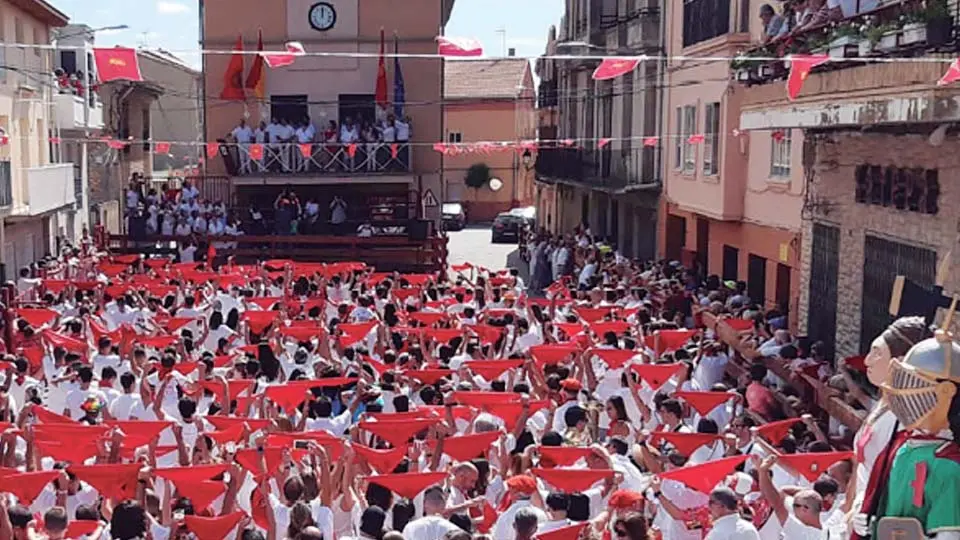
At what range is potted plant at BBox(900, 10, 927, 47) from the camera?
11672 millimetres

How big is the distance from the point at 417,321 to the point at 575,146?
2276 cm

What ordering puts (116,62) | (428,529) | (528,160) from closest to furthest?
(428,529), (116,62), (528,160)

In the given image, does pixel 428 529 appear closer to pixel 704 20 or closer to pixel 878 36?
pixel 878 36

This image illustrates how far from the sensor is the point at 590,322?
52.6ft

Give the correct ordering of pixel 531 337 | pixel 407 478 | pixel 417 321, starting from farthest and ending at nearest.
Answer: pixel 417 321 → pixel 531 337 → pixel 407 478

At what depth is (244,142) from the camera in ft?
105

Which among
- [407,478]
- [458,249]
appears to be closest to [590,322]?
[407,478]

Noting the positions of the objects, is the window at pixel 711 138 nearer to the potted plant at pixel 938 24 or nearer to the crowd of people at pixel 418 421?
the crowd of people at pixel 418 421

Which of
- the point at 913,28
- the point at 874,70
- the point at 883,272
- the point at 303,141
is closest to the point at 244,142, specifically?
the point at 303,141

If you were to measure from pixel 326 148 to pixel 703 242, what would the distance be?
35.4 ft

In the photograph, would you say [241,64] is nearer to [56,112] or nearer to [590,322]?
[56,112]

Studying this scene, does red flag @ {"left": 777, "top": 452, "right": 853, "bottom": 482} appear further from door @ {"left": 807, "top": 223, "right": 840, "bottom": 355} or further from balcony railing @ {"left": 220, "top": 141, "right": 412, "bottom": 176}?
balcony railing @ {"left": 220, "top": 141, "right": 412, "bottom": 176}

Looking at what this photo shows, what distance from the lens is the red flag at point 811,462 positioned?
8398 mm

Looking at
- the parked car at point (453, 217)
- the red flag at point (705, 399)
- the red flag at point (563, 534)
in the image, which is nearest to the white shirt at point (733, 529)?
the red flag at point (563, 534)
